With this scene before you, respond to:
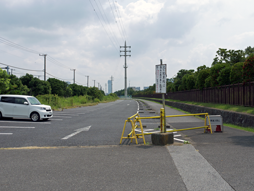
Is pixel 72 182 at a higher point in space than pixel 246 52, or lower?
lower

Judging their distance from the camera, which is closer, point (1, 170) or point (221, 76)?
point (1, 170)

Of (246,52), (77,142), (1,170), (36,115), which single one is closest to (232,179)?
(1,170)

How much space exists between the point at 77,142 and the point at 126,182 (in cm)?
441

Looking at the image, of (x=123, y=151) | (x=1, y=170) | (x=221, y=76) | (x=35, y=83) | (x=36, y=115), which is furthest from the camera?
(x=35, y=83)

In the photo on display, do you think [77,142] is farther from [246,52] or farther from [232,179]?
[246,52]

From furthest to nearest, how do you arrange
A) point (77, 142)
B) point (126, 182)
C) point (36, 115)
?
point (36, 115) → point (77, 142) → point (126, 182)

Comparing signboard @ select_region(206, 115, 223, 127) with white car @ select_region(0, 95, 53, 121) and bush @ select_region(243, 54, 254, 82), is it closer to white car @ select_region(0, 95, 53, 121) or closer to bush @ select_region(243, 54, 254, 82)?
bush @ select_region(243, 54, 254, 82)

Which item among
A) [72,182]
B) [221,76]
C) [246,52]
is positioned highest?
[246,52]

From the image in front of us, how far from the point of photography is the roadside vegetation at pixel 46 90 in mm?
27516

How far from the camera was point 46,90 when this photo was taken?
190ft

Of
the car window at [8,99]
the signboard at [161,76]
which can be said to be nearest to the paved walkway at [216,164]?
the signboard at [161,76]

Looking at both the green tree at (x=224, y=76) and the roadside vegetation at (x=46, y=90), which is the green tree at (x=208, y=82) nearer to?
the green tree at (x=224, y=76)

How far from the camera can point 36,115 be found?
14.8 metres

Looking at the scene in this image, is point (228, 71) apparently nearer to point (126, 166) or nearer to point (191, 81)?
point (191, 81)
